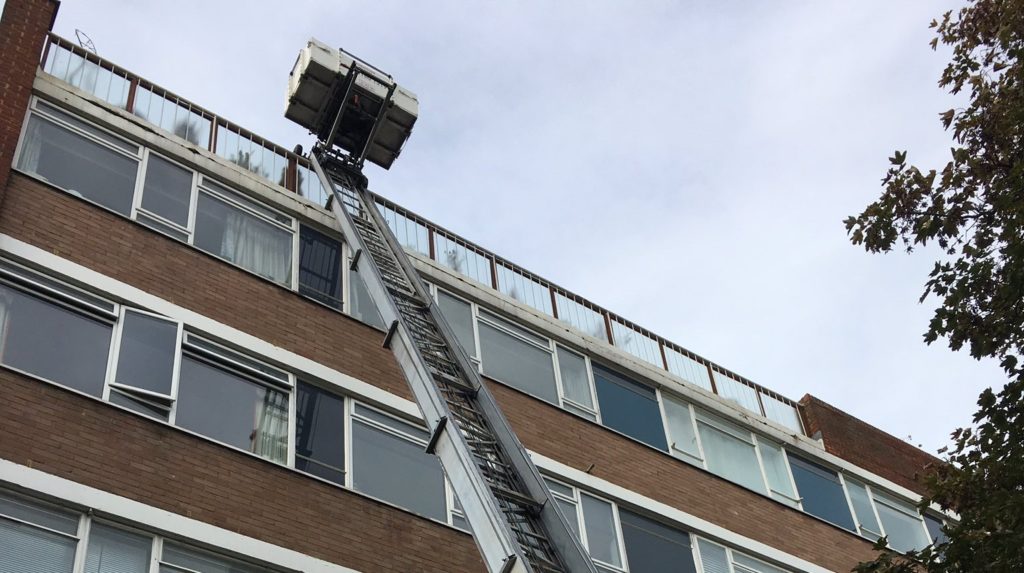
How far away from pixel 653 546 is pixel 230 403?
6973 millimetres

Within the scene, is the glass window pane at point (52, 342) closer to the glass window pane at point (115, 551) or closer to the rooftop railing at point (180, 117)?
the glass window pane at point (115, 551)

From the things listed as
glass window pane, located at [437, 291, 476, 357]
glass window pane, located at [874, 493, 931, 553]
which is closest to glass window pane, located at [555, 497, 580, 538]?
glass window pane, located at [437, 291, 476, 357]

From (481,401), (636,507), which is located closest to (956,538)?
(481,401)

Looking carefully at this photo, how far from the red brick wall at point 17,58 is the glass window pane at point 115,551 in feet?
14.2

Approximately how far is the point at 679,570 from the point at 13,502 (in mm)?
9994

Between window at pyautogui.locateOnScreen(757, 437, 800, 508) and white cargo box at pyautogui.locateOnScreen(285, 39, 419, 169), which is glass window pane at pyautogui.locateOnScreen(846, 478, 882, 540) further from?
white cargo box at pyautogui.locateOnScreen(285, 39, 419, 169)

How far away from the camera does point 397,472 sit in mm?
15281

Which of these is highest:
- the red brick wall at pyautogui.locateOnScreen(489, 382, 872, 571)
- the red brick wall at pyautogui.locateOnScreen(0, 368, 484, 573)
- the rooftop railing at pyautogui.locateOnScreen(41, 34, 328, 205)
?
the rooftop railing at pyautogui.locateOnScreen(41, 34, 328, 205)

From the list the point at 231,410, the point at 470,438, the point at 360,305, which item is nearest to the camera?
the point at 470,438

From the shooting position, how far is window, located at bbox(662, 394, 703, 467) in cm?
2009

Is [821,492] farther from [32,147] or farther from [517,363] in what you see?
[32,147]

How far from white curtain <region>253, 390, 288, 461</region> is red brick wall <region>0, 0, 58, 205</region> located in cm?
383

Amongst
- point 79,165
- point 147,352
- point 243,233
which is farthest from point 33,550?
point 243,233

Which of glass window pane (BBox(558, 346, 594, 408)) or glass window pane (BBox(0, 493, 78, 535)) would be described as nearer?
glass window pane (BBox(0, 493, 78, 535))
